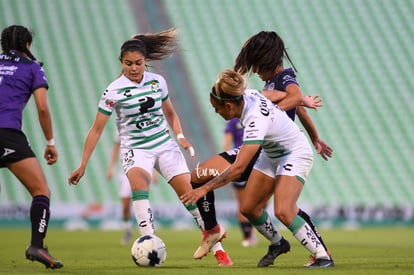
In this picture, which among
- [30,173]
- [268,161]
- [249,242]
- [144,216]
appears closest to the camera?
[30,173]

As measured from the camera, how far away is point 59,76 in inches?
1027

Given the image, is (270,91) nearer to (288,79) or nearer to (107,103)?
(288,79)

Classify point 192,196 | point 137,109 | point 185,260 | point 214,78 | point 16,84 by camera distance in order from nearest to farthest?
point 192,196, point 16,84, point 137,109, point 185,260, point 214,78

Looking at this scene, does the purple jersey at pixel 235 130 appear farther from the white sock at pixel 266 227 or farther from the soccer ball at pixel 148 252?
the soccer ball at pixel 148 252

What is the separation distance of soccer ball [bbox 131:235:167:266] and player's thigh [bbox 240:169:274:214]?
884 millimetres

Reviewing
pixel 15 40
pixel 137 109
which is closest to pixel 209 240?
pixel 137 109

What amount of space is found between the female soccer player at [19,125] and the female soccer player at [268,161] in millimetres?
1558

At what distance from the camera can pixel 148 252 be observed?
810 cm

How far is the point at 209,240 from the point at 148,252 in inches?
27.1

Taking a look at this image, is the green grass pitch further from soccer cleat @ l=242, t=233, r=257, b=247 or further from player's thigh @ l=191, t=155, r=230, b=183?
player's thigh @ l=191, t=155, r=230, b=183

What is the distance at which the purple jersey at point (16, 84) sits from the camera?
7840 millimetres

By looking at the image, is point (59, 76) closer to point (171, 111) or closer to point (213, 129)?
point (213, 129)

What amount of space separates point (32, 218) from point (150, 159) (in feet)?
4.71

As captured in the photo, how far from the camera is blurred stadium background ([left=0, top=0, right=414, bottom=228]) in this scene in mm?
21672
